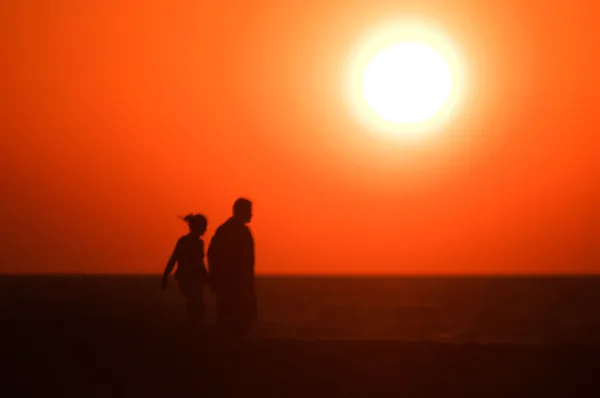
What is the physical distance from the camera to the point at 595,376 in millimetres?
8141

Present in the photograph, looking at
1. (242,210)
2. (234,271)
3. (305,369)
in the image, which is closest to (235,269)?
(234,271)

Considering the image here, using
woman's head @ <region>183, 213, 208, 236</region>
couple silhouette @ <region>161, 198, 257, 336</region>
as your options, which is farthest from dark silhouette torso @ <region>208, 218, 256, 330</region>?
woman's head @ <region>183, 213, 208, 236</region>

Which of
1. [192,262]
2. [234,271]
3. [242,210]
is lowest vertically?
[192,262]

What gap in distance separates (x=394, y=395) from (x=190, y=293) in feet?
22.5

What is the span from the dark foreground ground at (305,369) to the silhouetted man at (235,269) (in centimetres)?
252

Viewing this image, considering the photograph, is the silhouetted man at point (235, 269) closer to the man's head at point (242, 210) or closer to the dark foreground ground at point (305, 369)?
the man's head at point (242, 210)

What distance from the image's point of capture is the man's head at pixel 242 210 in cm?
1213

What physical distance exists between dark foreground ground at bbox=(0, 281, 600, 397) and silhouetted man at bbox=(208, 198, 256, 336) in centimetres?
252

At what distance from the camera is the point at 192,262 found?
14242mm

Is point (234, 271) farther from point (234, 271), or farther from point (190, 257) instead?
point (190, 257)

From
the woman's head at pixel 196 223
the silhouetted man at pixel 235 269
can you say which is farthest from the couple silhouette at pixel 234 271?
the woman's head at pixel 196 223

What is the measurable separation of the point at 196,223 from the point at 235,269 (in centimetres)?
193

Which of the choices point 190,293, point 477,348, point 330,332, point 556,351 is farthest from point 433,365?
point 330,332

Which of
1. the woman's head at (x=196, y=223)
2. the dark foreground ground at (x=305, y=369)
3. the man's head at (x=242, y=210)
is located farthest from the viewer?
the woman's head at (x=196, y=223)
